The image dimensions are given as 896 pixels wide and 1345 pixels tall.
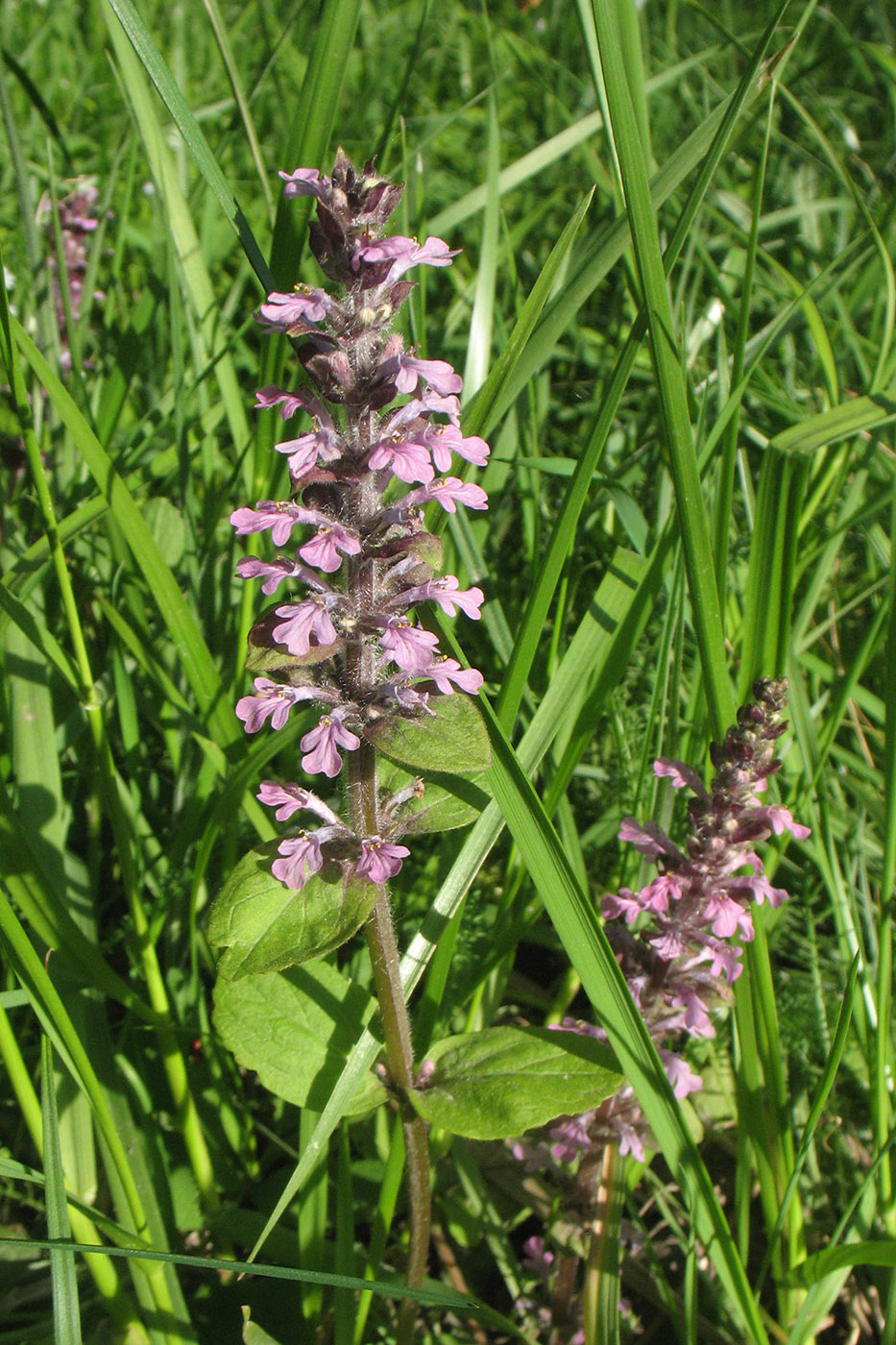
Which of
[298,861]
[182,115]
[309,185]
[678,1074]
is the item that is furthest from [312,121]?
[678,1074]

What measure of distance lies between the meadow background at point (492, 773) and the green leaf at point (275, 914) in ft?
0.74

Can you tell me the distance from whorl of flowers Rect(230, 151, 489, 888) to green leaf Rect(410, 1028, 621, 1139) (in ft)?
1.57

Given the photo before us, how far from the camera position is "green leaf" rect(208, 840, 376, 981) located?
1.69 m

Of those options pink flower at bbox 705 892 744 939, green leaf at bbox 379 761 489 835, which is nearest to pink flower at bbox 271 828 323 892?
green leaf at bbox 379 761 489 835

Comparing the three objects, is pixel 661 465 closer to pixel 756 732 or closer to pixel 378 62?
pixel 756 732

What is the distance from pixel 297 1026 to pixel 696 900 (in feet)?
2.78

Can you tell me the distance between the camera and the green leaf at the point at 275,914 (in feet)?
5.54

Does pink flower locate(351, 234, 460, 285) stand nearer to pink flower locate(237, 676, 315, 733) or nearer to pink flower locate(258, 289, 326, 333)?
pink flower locate(258, 289, 326, 333)

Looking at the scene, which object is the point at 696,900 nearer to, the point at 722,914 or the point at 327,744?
the point at 722,914

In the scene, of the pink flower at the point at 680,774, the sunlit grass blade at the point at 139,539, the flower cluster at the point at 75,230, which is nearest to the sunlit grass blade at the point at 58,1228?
the sunlit grass blade at the point at 139,539

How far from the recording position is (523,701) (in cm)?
244

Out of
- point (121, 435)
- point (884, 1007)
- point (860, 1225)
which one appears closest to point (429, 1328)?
point (860, 1225)

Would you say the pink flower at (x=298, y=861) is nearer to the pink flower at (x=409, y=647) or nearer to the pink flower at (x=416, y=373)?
the pink flower at (x=409, y=647)

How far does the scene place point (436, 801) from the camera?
1922 millimetres
